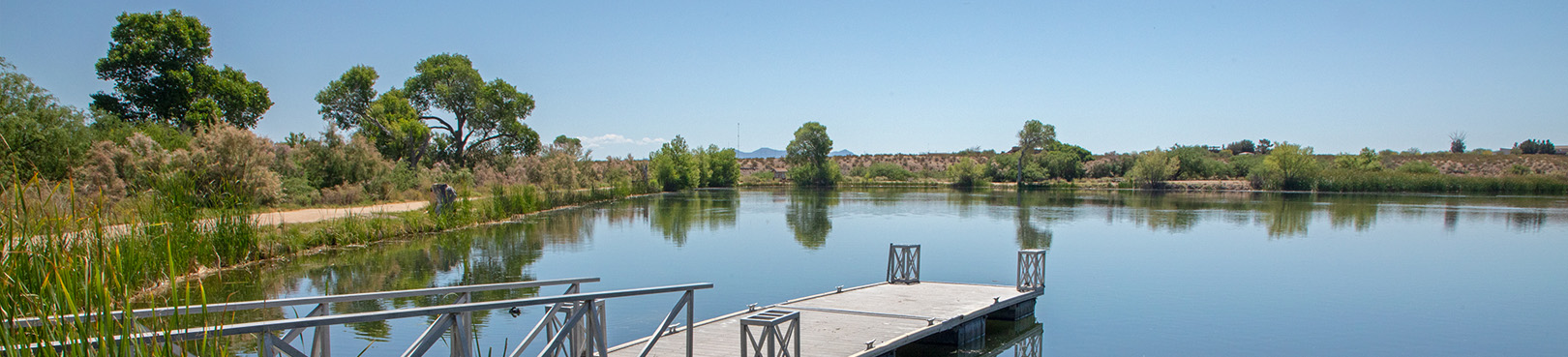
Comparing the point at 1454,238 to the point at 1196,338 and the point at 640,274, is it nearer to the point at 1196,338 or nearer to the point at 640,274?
the point at 1196,338

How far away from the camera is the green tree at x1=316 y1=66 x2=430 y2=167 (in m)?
40.8

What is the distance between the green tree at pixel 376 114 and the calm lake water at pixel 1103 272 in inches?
587

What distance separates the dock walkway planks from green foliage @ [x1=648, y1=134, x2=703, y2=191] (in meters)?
47.8

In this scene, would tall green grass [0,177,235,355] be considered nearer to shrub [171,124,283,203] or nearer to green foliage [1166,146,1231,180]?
shrub [171,124,283,203]

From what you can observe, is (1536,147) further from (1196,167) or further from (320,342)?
(320,342)

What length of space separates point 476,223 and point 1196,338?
20587 millimetres

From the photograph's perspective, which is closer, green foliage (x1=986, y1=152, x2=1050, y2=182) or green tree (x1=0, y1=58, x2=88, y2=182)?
green tree (x1=0, y1=58, x2=88, y2=182)

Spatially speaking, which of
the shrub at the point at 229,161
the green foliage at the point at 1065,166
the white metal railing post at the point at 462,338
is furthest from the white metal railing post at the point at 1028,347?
the green foliage at the point at 1065,166

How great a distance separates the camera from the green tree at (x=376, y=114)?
4084 centimetres

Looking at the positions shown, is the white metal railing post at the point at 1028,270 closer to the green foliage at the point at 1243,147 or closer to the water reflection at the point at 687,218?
the water reflection at the point at 687,218

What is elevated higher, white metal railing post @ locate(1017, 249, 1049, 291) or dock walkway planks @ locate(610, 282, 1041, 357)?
white metal railing post @ locate(1017, 249, 1049, 291)

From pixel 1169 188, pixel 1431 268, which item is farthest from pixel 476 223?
pixel 1169 188

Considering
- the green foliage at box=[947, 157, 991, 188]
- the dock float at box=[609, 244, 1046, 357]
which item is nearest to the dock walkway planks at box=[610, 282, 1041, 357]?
the dock float at box=[609, 244, 1046, 357]

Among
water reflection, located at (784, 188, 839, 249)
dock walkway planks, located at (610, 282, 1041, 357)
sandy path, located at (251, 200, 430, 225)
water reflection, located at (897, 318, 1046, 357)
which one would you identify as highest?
sandy path, located at (251, 200, 430, 225)
